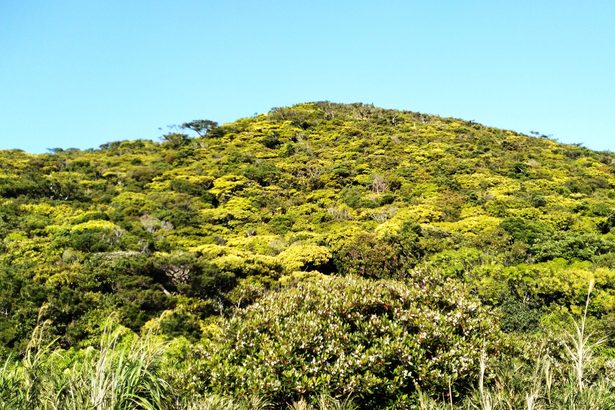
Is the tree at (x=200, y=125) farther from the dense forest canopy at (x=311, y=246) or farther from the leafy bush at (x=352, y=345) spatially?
the leafy bush at (x=352, y=345)

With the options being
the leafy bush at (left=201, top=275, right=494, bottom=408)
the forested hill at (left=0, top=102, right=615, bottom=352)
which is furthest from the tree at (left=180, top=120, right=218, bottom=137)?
the leafy bush at (left=201, top=275, right=494, bottom=408)

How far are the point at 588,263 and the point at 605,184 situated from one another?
23.5 meters

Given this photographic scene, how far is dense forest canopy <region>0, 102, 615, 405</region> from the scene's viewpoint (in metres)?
9.31

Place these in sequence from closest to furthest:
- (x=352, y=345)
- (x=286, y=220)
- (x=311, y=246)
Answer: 1. (x=352, y=345)
2. (x=311, y=246)
3. (x=286, y=220)

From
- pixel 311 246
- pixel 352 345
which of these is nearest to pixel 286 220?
pixel 311 246

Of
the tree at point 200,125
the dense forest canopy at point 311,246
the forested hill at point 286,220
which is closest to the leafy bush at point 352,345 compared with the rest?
the dense forest canopy at point 311,246

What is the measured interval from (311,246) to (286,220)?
9.36 metres

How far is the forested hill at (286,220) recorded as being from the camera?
18750 millimetres

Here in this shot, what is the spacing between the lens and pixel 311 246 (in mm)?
24969

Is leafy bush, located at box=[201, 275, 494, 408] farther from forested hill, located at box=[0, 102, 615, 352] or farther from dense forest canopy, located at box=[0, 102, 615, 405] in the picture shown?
forested hill, located at box=[0, 102, 615, 352]

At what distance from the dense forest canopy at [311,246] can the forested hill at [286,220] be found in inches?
4.7

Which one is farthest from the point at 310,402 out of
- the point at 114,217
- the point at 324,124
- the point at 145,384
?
the point at 324,124

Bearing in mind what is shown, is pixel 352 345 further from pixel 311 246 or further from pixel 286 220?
pixel 286 220

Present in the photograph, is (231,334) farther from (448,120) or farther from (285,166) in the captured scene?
(448,120)
